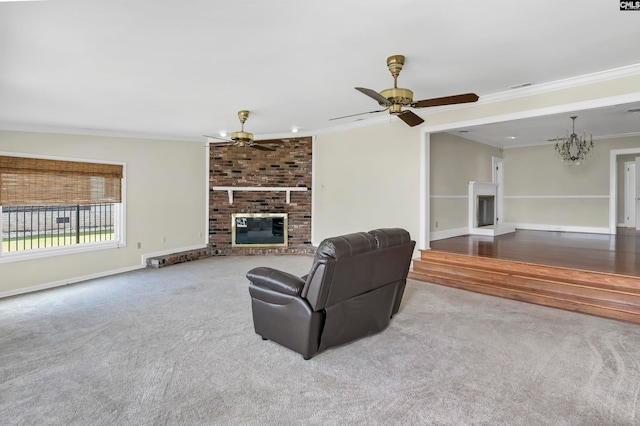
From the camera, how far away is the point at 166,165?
22.1ft

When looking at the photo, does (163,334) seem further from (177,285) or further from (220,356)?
(177,285)

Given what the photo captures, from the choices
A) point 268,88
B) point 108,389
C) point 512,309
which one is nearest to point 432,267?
point 512,309

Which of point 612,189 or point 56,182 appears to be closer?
point 56,182

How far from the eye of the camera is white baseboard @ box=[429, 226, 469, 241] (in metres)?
6.52

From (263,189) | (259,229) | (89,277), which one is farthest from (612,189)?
(89,277)

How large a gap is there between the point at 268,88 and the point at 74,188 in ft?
13.1

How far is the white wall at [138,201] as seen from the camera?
16.6ft

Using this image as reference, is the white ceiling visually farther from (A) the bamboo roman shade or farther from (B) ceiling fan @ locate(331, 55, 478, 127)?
(A) the bamboo roman shade

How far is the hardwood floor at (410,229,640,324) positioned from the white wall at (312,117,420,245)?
80 cm

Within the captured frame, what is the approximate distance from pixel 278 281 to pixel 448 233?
5.04 metres

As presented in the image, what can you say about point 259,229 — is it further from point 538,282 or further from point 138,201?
point 538,282

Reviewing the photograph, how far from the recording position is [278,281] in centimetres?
283

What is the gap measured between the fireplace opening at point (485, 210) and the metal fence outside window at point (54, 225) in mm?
7661

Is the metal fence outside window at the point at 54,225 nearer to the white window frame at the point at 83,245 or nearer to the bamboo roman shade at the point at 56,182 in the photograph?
the white window frame at the point at 83,245
